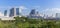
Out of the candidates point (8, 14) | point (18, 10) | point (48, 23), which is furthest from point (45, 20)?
point (8, 14)

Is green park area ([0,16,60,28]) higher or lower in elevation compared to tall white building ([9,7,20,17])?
lower

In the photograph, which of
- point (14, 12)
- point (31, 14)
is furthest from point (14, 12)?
point (31, 14)

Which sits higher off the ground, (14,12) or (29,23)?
(14,12)

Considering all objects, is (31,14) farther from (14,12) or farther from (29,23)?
(14,12)

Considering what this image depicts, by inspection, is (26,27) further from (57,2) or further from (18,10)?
(57,2)

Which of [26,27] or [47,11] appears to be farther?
[47,11]

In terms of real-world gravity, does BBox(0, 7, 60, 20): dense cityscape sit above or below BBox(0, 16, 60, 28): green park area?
above

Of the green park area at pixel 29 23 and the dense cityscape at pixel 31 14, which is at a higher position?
the dense cityscape at pixel 31 14

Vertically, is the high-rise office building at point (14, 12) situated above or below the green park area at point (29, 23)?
above
